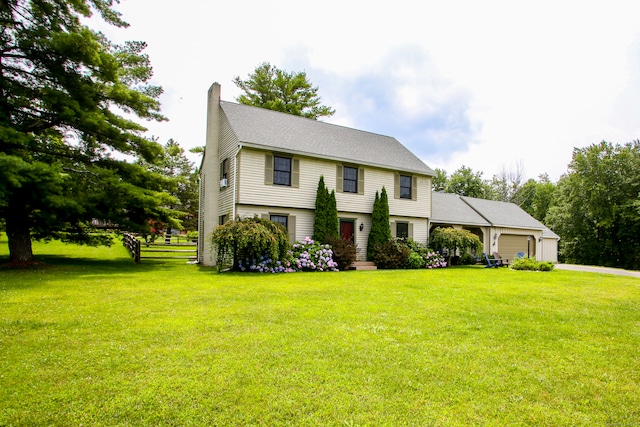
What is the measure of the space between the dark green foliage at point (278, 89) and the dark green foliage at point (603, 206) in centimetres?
2670

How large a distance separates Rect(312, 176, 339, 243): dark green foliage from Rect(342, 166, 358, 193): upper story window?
1392 mm

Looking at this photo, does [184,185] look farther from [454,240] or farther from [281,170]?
[454,240]

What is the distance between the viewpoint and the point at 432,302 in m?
7.25

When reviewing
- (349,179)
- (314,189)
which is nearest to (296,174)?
(314,189)

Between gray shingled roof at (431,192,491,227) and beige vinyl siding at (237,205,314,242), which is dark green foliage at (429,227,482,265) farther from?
beige vinyl siding at (237,205,314,242)

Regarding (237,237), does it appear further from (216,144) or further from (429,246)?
(429,246)

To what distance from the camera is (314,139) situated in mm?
17500

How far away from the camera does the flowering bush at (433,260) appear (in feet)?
58.1

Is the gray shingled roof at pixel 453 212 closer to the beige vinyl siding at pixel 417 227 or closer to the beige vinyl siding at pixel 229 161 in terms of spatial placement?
the beige vinyl siding at pixel 417 227

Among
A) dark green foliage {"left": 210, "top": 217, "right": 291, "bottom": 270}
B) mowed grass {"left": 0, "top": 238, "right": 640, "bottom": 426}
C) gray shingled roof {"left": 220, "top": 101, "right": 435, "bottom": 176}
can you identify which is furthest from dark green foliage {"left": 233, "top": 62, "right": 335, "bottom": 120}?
mowed grass {"left": 0, "top": 238, "right": 640, "bottom": 426}

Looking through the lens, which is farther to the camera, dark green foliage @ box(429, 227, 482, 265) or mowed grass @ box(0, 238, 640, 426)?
dark green foliage @ box(429, 227, 482, 265)

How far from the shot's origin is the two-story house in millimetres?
14938

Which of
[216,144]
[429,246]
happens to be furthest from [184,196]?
[429,246]

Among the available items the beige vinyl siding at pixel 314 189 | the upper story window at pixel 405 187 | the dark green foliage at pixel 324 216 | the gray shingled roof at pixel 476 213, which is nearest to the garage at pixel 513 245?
the gray shingled roof at pixel 476 213
